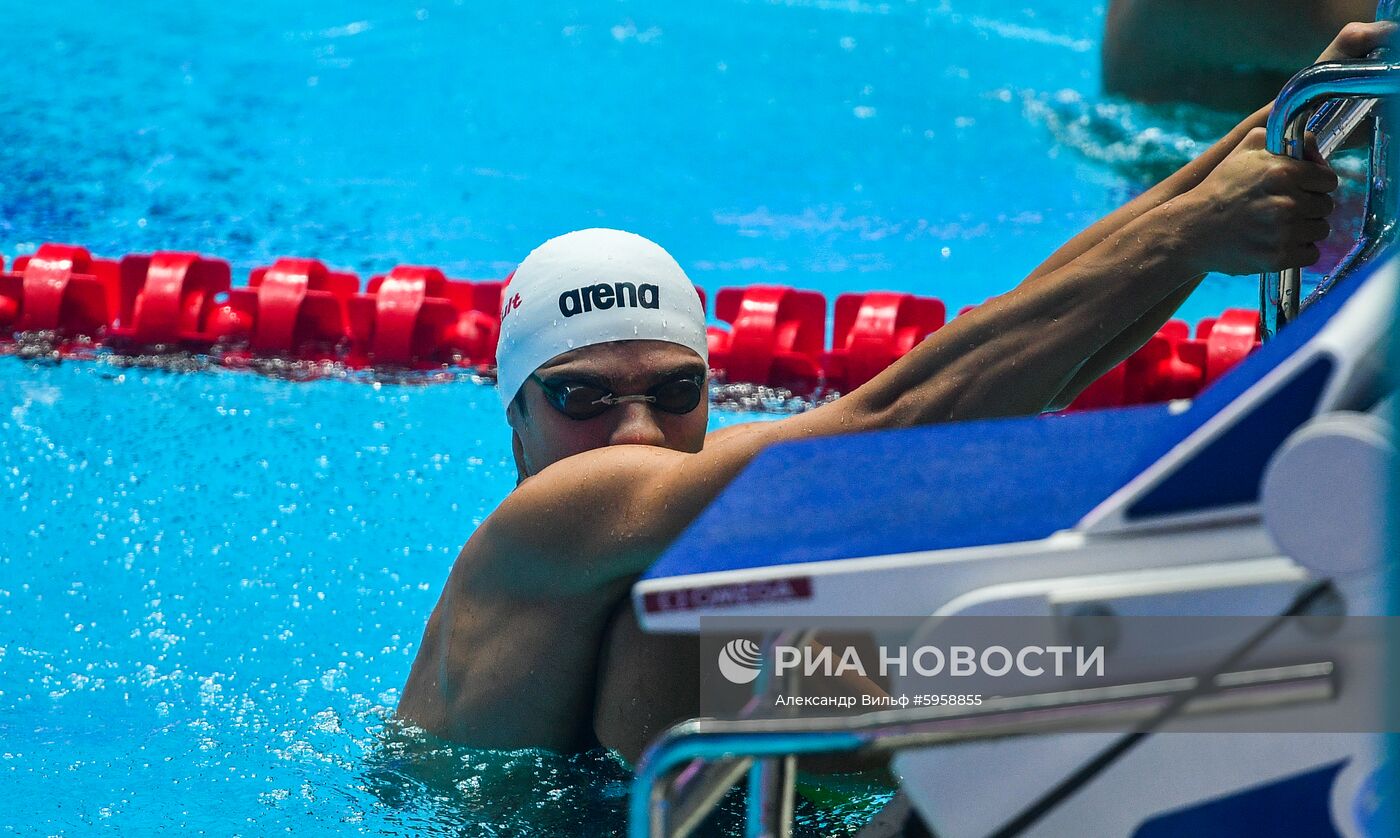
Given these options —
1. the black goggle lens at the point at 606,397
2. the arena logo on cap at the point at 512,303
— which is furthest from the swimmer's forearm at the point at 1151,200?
the arena logo on cap at the point at 512,303

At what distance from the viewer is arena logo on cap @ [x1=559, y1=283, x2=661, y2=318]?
110 inches

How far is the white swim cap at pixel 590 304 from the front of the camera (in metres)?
2.76

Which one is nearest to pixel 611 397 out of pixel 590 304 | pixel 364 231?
pixel 590 304

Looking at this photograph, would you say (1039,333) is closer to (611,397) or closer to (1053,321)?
(1053,321)

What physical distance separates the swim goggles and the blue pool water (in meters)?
0.59

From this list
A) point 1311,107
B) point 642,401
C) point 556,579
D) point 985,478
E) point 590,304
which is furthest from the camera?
point 590,304

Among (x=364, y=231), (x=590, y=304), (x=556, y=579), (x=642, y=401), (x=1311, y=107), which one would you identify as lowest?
(x=556, y=579)

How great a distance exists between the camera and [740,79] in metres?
8.58

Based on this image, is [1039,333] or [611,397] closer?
[1039,333]

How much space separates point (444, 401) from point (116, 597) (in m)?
1.39

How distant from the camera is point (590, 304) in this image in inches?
110

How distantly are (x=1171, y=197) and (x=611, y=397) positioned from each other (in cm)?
99

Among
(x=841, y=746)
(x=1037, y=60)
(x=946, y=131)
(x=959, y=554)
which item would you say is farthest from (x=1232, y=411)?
(x=1037, y=60)

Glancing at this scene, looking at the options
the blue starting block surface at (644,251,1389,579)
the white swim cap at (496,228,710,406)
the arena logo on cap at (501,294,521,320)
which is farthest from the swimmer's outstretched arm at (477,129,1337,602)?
the arena logo on cap at (501,294,521,320)
